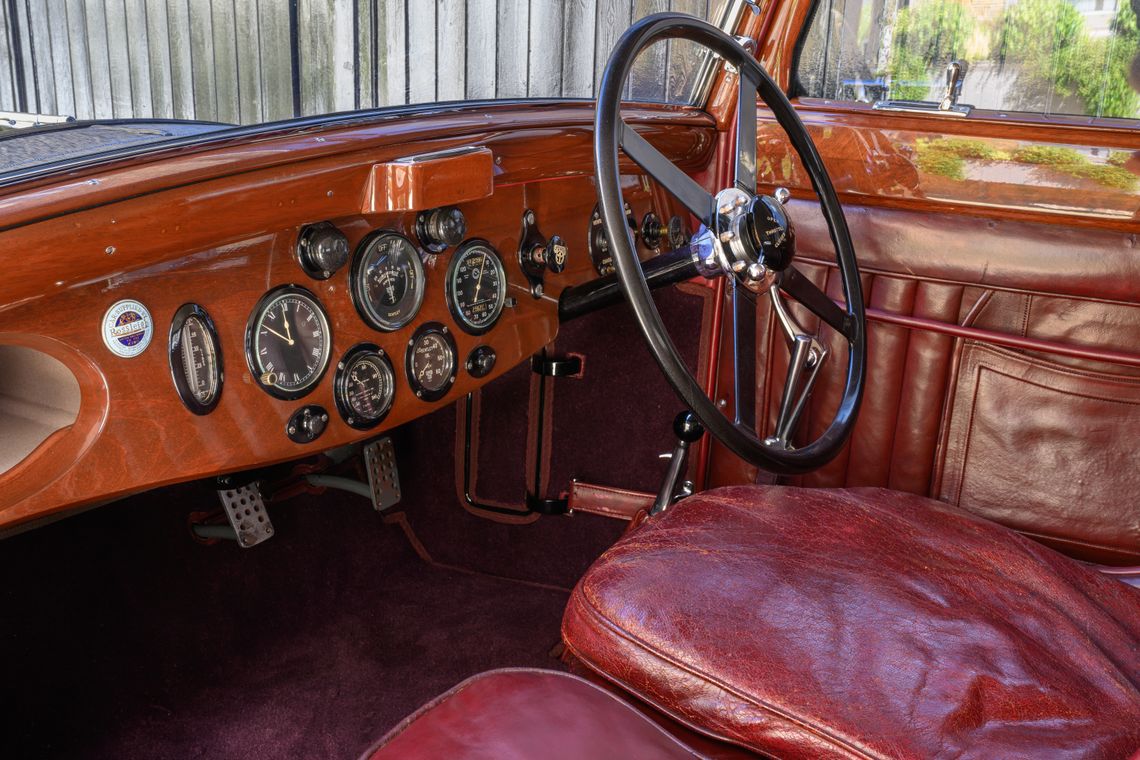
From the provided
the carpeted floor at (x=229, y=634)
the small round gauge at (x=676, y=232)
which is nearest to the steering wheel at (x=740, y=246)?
the small round gauge at (x=676, y=232)

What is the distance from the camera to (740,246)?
131cm

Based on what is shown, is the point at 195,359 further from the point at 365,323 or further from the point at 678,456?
the point at 678,456

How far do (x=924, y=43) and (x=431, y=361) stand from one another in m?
1.06

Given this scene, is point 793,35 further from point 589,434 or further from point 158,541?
point 158,541

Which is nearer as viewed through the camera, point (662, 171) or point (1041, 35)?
point (662, 171)

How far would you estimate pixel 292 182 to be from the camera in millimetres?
1147

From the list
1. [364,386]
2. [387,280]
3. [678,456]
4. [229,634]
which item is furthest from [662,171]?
[229,634]

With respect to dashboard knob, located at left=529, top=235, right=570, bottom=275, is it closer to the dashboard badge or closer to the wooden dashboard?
the wooden dashboard

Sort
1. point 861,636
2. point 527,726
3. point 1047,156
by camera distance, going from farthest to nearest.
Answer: point 1047,156 < point 861,636 < point 527,726

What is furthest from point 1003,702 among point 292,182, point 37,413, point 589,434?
point 589,434

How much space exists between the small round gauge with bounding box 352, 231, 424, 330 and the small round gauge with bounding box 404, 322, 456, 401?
53 mm

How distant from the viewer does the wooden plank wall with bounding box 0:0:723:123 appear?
1.68 meters

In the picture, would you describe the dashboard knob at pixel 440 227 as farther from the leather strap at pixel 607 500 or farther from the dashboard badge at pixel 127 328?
the leather strap at pixel 607 500

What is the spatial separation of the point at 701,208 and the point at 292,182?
54 cm
